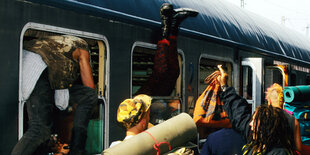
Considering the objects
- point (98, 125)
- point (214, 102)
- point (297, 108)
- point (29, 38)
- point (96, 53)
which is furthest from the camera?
point (297, 108)

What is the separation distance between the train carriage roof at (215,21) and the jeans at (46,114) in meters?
0.68

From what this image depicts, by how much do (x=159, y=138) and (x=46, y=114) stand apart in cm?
98

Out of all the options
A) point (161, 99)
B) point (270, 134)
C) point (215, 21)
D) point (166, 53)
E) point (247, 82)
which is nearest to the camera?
point (270, 134)

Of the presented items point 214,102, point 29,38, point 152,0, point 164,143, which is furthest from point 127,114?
point 214,102

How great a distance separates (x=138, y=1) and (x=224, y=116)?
1.99 m

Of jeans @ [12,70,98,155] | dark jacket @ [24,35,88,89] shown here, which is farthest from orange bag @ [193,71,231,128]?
dark jacket @ [24,35,88,89]

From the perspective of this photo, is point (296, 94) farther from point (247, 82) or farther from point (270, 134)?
point (270, 134)

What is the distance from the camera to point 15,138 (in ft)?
8.90

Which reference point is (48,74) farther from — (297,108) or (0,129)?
(297,108)

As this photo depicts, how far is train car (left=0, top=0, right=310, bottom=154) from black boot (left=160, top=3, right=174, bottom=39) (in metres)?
0.07

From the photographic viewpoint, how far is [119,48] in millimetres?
3625

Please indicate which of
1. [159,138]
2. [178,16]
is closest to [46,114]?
[159,138]

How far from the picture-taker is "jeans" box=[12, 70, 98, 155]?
2.78 metres

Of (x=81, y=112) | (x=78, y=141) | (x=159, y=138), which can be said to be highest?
(x=81, y=112)
